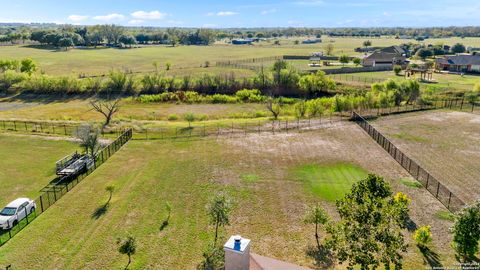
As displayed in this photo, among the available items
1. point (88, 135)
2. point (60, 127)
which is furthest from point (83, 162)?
point (60, 127)

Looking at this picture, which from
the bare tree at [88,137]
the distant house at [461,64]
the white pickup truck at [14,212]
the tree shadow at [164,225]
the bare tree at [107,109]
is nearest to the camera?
the white pickup truck at [14,212]

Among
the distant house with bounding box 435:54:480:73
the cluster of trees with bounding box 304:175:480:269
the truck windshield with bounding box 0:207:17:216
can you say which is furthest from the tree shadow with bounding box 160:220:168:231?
the distant house with bounding box 435:54:480:73

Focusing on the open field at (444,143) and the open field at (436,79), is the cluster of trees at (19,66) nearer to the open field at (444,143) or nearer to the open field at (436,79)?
the open field at (436,79)

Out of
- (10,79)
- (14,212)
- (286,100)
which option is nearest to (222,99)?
→ (286,100)

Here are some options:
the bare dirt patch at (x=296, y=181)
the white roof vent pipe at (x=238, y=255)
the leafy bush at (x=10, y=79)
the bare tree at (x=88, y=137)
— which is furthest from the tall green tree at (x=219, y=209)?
the leafy bush at (x=10, y=79)

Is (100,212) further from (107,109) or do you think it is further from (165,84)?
(165,84)

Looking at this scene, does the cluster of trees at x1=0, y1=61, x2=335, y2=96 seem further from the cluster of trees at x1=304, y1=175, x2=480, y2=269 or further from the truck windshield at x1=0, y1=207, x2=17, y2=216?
the cluster of trees at x1=304, y1=175, x2=480, y2=269
